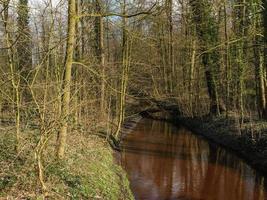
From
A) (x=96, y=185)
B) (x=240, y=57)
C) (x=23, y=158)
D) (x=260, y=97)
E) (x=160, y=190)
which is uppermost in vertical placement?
(x=240, y=57)

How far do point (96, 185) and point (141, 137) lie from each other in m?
16.4

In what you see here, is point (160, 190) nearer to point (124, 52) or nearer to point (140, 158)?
point (140, 158)

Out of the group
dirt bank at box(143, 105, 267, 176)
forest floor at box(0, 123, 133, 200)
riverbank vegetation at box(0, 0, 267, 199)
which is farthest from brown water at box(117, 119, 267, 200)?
forest floor at box(0, 123, 133, 200)

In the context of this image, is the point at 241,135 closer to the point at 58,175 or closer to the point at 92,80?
the point at 92,80

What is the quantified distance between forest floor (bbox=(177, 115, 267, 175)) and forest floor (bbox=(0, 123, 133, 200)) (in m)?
7.05

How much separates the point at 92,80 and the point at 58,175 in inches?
410

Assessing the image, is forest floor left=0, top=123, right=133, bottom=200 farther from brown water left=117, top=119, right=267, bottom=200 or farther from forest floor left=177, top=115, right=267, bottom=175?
forest floor left=177, top=115, right=267, bottom=175

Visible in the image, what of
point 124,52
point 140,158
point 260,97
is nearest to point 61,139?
point 140,158

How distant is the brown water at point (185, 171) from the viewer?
1462cm

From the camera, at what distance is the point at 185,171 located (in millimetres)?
17922

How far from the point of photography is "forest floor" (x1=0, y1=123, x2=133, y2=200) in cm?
889

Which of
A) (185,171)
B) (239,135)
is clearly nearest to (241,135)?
(239,135)

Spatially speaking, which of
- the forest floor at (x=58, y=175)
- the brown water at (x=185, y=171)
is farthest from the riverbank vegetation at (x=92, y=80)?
the brown water at (x=185, y=171)

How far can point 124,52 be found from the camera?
23.3 metres
